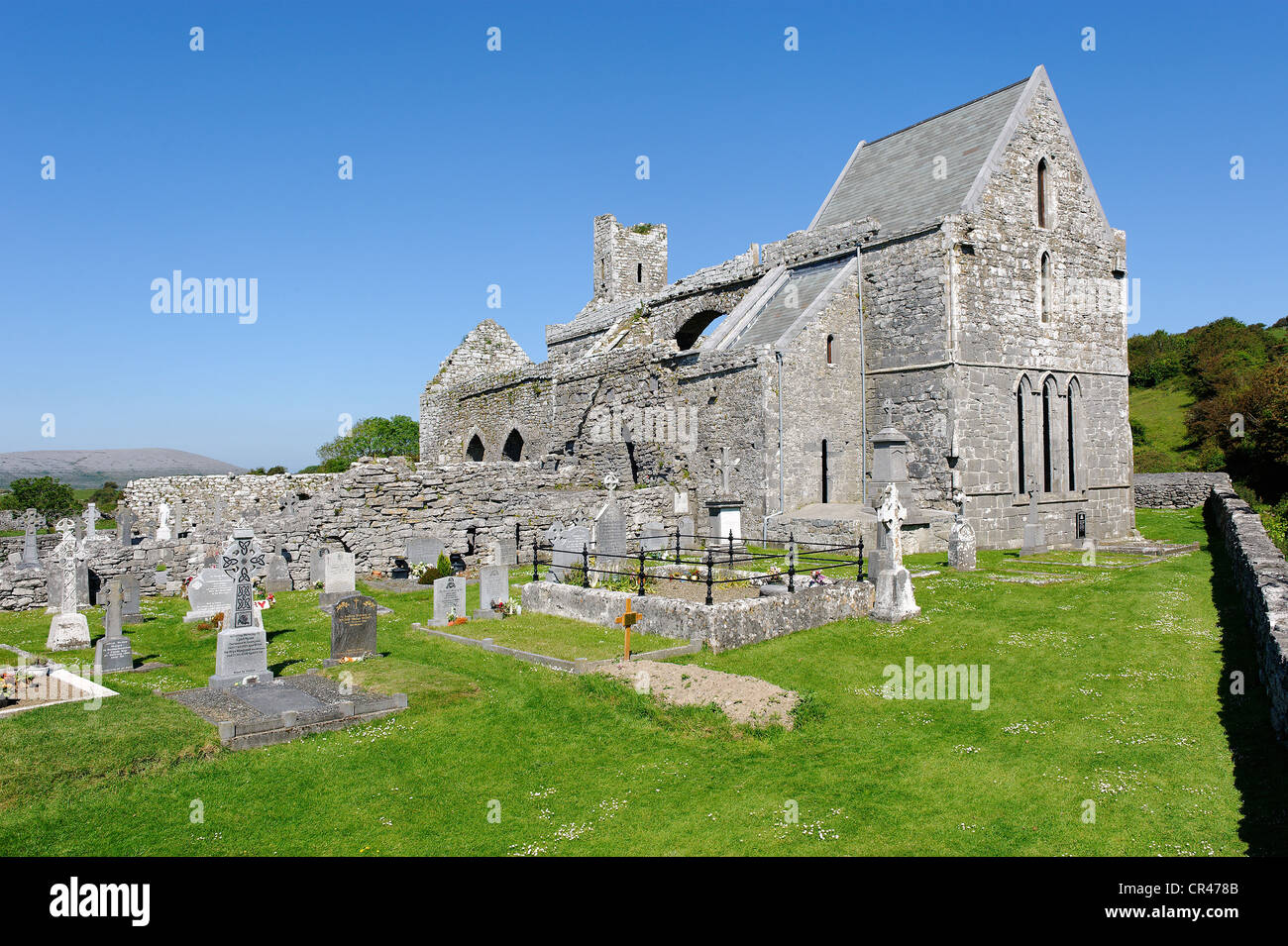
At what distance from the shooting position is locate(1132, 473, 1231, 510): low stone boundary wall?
34.8 m

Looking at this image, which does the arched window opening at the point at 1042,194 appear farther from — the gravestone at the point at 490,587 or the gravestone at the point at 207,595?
the gravestone at the point at 207,595

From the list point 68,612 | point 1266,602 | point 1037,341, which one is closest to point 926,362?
point 1037,341

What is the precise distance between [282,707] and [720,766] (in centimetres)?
479

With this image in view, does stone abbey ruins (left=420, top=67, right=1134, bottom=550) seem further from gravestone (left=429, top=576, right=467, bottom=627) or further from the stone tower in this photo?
the stone tower

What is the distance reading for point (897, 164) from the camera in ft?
81.7

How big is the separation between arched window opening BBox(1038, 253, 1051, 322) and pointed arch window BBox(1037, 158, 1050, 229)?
925 mm

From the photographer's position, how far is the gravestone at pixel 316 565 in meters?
18.2

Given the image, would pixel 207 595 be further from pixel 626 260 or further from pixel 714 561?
pixel 626 260

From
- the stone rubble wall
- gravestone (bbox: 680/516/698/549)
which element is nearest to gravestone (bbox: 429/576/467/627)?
gravestone (bbox: 680/516/698/549)

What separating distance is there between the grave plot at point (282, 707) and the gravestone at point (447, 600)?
339 centimetres

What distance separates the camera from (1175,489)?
117ft

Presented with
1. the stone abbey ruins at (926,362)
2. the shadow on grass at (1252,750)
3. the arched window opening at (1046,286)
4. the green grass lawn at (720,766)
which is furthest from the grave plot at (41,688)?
the arched window opening at (1046,286)
